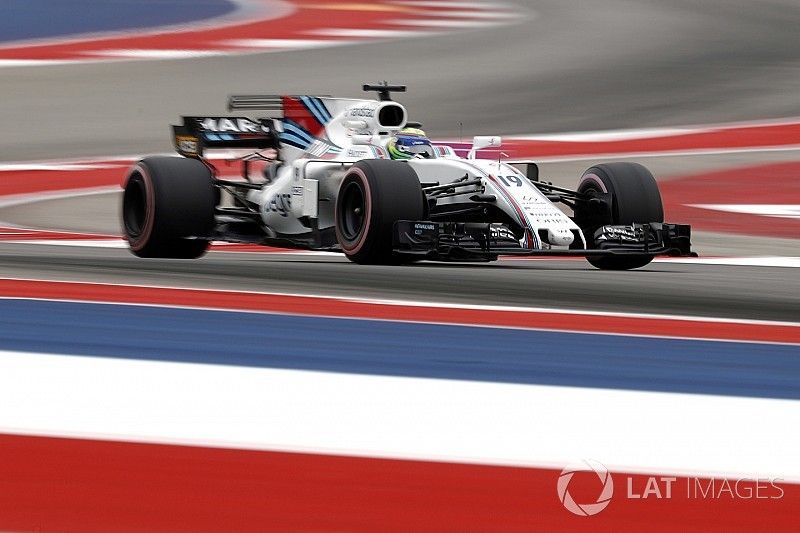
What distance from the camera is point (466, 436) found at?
5.25 metres

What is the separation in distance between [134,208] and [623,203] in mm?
3497

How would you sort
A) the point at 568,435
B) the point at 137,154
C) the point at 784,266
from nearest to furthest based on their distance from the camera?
the point at 568,435
the point at 784,266
the point at 137,154

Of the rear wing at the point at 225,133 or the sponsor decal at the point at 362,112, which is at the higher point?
the sponsor decal at the point at 362,112

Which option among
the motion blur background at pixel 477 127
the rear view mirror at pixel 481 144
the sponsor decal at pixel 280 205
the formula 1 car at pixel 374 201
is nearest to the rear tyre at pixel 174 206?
the formula 1 car at pixel 374 201

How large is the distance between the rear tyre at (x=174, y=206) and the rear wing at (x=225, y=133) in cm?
51

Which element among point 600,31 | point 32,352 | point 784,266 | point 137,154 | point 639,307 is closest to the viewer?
point 32,352

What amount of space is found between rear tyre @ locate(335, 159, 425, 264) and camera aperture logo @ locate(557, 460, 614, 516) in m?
5.15

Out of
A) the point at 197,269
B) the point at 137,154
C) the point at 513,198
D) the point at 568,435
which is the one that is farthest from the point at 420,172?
the point at 137,154

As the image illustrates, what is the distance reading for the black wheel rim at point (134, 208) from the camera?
11.9 meters

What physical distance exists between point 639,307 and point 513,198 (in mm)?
1971

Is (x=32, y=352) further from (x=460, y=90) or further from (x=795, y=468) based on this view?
(x=460, y=90)

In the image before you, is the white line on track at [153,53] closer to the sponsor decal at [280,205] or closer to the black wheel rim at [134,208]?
the black wheel rim at [134,208]

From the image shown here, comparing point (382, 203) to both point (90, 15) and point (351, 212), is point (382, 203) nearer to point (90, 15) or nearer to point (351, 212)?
point (351, 212)

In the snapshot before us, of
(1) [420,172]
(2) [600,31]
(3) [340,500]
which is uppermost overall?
(2) [600,31]
